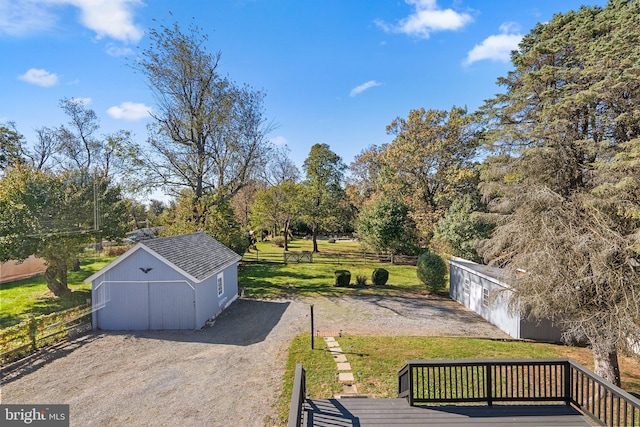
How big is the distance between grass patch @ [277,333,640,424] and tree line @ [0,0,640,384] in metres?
1.54

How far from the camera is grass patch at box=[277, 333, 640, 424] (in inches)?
296

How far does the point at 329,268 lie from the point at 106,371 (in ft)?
60.2

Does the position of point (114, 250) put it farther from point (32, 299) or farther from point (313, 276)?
point (313, 276)

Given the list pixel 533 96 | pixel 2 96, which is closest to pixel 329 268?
pixel 533 96

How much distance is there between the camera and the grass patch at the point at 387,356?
7508 mm

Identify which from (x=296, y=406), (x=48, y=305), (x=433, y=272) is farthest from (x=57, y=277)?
(x=433, y=272)

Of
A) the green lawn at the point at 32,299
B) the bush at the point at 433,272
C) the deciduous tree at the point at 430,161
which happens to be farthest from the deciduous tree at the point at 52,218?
the deciduous tree at the point at 430,161

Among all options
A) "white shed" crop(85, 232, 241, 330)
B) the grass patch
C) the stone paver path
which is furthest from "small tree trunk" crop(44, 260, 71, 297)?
the stone paver path

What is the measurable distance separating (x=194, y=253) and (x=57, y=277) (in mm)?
8490

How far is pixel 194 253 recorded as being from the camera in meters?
14.4

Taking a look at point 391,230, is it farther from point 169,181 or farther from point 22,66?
point 22,66

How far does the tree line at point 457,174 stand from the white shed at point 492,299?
726 millimetres

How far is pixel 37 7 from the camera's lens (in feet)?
17.8

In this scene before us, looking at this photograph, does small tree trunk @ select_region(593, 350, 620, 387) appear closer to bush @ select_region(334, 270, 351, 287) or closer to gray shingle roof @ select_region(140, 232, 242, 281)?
gray shingle roof @ select_region(140, 232, 242, 281)
